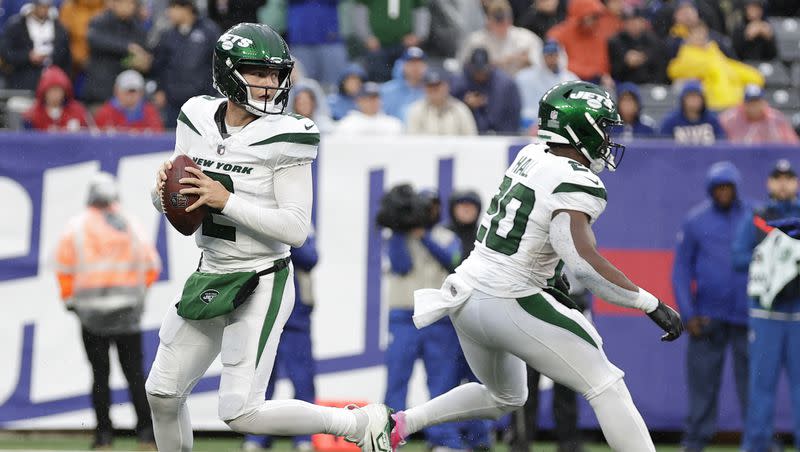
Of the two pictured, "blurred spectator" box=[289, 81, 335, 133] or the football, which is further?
"blurred spectator" box=[289, 81, 335, 133]

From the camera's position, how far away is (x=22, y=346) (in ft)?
31.2

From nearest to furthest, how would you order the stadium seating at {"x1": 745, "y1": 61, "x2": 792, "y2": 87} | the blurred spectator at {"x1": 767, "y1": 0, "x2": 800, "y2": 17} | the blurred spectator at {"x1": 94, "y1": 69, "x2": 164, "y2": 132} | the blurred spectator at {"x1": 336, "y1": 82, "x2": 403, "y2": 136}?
the blurred spectator at {"x1": 336, "y1": 82, "x2": 403, "y2": 136}, the blurred spectator at {"x1": 94, "y1": 69, "x2": 164, "y2": 132}, the stadium seating at {"x1": 745, "y1": 61, "x2": 792, "y2": 87}, the blurred spectator at {"x1": 767, "y1": 0, "x2": 800, "y2": 17}

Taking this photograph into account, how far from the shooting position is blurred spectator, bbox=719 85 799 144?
35.2 feet

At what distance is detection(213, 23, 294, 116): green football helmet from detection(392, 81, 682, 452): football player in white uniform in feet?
3.43

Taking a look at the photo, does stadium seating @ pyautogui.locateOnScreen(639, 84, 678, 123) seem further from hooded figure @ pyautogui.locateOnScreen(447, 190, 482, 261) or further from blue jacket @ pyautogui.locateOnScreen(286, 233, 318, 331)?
blue jacket @ pyautogui.locateOnScreen(286, 233, 318, 331)

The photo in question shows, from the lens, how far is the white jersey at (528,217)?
5703 mm

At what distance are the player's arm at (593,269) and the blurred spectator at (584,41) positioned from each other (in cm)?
669

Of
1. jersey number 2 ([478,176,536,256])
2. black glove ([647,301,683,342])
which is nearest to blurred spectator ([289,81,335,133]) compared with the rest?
jersey number 2 ([478,176,536,256])

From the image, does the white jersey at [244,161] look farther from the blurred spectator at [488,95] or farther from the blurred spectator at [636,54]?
the blurred spectator at [636,54]

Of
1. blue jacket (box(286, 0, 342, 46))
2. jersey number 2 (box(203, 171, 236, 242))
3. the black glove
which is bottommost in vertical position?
the black glove

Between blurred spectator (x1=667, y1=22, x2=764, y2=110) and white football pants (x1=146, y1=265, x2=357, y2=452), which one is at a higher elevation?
blurred spectator (x1=667, y1=22, x2=764, y2=110)

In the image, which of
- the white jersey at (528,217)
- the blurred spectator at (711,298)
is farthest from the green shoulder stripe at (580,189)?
the blurred spectator at (711,298)

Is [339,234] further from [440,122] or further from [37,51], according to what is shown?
[37,51]

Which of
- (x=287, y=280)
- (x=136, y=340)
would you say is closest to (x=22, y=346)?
(x=136, y=340)
